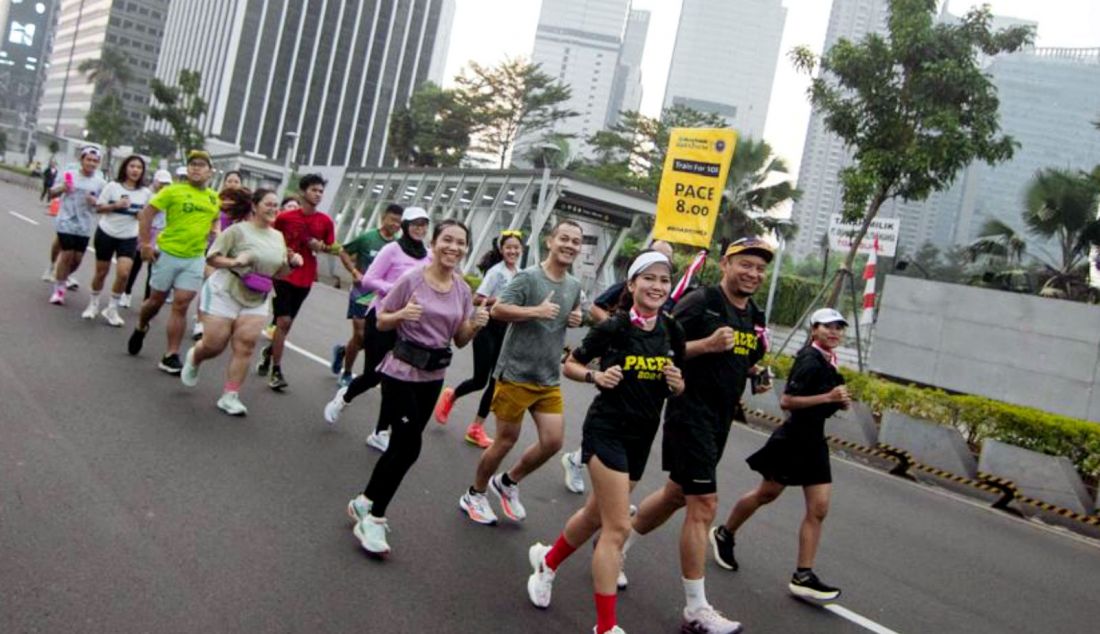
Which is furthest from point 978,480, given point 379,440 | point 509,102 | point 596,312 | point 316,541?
point 509,102

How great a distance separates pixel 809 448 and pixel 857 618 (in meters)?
0.95

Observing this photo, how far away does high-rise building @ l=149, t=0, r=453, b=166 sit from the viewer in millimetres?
121438

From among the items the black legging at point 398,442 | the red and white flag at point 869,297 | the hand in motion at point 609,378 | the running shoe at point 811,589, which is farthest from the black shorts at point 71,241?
the red and white flag at point 869,297

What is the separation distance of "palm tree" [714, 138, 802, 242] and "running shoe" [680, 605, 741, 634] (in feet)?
92.7

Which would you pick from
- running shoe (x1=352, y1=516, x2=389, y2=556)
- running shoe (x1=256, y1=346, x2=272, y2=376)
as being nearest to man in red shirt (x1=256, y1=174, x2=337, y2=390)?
running shoe (x1=256, y1=346, x2=272, y2=376)

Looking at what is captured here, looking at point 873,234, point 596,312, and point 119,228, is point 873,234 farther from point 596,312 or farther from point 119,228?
point 119,228

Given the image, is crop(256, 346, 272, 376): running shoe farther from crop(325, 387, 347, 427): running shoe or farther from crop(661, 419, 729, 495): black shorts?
crop(661, 419, 729, 495): black shorts

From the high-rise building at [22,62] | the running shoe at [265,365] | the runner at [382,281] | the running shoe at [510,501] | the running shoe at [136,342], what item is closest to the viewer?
the running shoe at [510,501]

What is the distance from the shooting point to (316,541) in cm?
489

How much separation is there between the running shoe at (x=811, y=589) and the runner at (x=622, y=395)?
150 centimetres

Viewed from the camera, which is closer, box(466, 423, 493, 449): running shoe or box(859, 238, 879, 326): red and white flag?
box(466, 423, 493, 449): running shoe

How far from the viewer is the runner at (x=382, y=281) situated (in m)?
6.81

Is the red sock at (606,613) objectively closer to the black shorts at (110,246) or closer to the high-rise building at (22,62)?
the black shorts at (110,246)

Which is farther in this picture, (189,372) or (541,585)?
(189,372)
